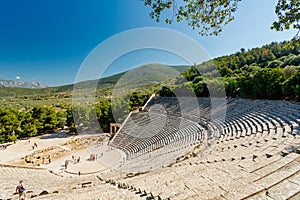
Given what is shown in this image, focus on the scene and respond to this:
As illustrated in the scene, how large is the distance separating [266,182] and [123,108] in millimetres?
25005

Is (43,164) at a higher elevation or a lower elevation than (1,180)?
lower

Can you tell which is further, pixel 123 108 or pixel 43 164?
pixel 123 108

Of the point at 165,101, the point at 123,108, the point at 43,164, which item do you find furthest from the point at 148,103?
the point at 43,164

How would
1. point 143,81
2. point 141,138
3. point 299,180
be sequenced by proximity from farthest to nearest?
1. point 143,81
2. point 141,138
3. point 299,180

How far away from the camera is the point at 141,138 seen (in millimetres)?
19078

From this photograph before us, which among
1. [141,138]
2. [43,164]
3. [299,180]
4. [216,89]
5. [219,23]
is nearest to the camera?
[299,180]

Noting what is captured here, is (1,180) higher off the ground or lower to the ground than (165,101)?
lower

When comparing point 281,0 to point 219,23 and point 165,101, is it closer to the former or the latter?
point 219,23

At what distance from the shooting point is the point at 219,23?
181 inches

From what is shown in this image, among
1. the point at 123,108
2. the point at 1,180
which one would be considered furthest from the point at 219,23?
the point at 123,108

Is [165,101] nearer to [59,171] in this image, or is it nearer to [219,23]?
[59,171]

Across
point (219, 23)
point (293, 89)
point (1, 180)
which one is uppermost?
point (219, 23)

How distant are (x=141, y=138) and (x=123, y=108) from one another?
9.20 m

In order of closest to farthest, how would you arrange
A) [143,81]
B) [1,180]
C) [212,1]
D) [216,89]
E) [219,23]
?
[212,1] < [219,23] < [1,180] < [216,89] < [143,81]
